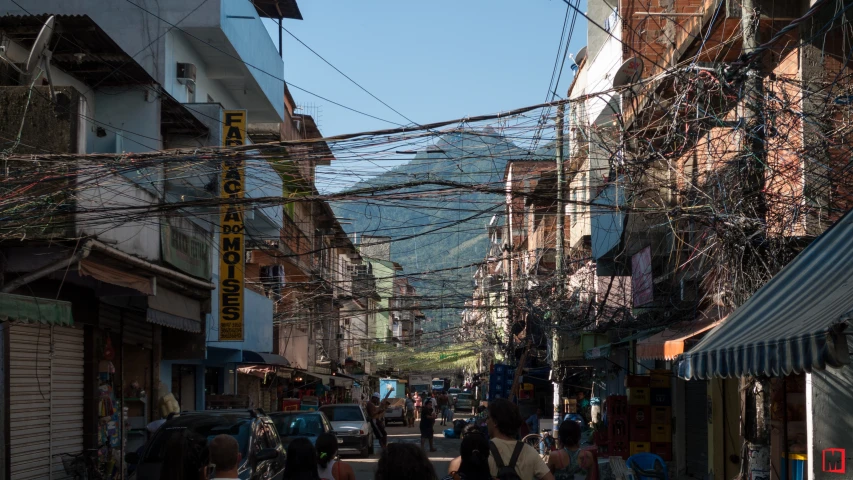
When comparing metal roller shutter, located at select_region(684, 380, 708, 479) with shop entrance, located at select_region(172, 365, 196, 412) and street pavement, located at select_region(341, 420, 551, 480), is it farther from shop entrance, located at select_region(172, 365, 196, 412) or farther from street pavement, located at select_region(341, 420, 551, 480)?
shop entrance, located at select_region(172, 365, 196, 412)

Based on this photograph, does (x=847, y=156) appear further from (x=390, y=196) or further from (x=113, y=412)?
(x=113, y=412)

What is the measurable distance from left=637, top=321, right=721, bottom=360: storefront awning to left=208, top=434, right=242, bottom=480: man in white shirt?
26.7ft

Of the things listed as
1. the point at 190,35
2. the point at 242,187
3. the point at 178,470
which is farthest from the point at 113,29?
the point at 178,470

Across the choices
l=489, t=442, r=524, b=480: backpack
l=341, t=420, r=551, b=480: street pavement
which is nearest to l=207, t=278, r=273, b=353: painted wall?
l=341, t=420, r=551, b=480: street pavement

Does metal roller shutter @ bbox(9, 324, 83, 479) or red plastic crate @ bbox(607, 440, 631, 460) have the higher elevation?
metal roller shutter @ bbox(9, 324, 83, 479)

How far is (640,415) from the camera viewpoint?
20.0m

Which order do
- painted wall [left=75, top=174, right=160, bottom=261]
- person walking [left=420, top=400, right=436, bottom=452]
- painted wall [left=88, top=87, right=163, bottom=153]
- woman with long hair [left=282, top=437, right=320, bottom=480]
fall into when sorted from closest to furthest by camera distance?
woman with long hair [left=282, top=437, right=320, bottom=480] < painted wall [left=75, top=174, right=160, bottom=261] < painted wall [left=88, top=87, right=163, bottom=153] < person walking [left=420, top=400, right=436, bottom=452]

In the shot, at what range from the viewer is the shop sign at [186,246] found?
17312 mm

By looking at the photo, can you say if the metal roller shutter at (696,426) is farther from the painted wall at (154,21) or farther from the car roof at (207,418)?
the painted wall at (154,21)

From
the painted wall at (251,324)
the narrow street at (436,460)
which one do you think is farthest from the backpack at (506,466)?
the painted wall at (251,324)

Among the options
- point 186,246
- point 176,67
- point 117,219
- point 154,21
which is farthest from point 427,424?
point 117,219

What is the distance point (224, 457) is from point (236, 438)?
5.98 m

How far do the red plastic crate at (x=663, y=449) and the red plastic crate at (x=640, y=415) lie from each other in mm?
509

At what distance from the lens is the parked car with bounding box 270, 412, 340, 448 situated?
20.1 metres
